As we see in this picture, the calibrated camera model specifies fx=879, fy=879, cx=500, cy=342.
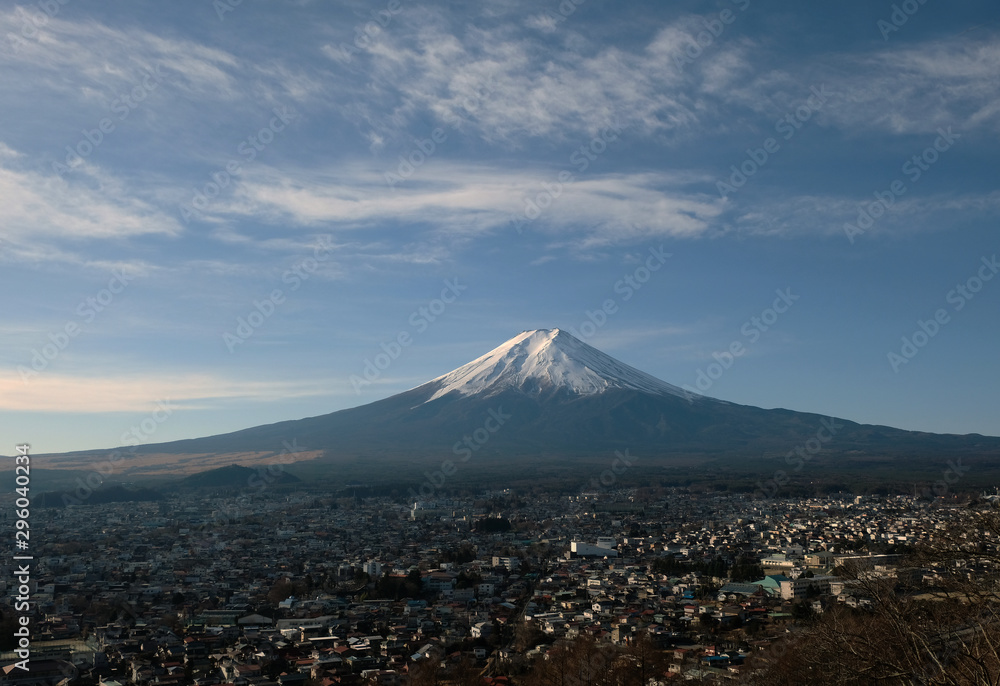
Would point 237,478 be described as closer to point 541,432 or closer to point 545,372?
point 541,432

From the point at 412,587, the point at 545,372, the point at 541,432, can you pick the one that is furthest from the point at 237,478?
the point at 545,372

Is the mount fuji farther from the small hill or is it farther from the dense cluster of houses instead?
the dense cluster of houses

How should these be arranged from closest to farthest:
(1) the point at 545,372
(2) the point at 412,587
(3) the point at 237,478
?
(2) the point at 412,587 → (3) the point at 237,478 → (1) the point at 545,372

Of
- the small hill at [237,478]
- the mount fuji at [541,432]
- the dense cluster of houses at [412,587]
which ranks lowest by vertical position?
the dense cluster of houses at [412,587]

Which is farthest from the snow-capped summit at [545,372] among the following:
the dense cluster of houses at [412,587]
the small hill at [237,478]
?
the dense cluster of houses at [412,587]

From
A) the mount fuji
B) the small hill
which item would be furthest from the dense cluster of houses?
the mount fuji

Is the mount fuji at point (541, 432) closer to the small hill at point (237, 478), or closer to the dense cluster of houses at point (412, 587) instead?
the small hill at point (237, 478)

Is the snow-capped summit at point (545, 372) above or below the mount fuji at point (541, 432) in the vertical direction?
above
